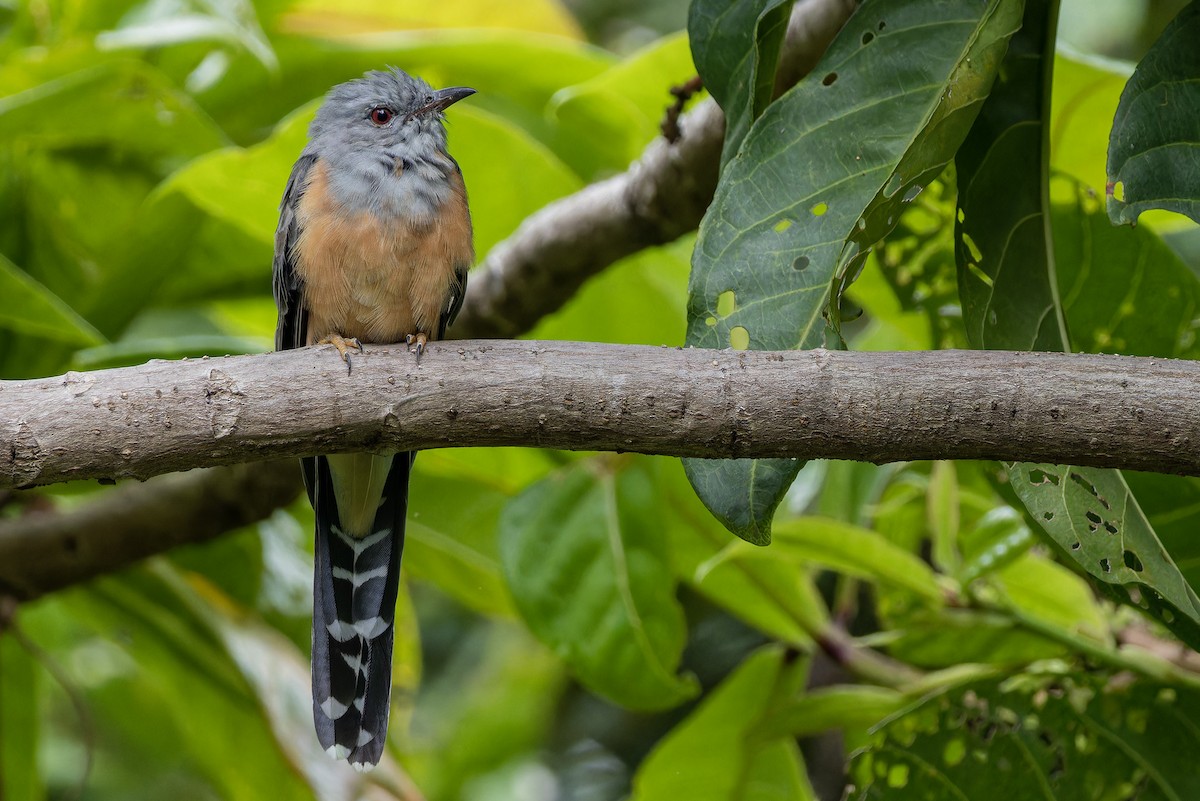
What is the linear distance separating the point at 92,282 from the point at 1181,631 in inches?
116

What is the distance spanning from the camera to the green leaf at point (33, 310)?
2.72 metres

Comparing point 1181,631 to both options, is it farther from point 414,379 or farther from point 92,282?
point 92,282

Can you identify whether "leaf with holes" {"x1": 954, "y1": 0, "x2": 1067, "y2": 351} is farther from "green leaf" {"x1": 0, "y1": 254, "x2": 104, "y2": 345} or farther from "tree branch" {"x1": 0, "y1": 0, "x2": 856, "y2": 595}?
"green leaf" {"x1": 0, "y1": 254, "x2": 104, "y2": 345}

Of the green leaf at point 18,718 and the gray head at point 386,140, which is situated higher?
the gray head at point 386,140

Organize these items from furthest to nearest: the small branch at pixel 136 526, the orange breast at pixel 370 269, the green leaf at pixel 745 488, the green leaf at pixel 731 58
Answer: the small branch at pixel 136 526 → the orange breast at pixel 370 269 → the green leaf at pixel 731 58 → the green leaf at pixel 745 488

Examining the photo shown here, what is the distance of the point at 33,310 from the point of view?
2773 mm

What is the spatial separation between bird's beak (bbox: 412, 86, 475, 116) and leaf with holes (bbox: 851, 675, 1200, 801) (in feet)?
6.31

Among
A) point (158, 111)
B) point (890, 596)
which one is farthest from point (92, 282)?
point (890, 596)

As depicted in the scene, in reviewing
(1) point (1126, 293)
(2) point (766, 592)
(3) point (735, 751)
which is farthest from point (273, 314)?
(1) point (1126, 293)

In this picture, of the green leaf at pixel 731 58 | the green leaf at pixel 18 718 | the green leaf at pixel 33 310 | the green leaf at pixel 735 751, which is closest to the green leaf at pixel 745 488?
the green leaf at pixel 731 58

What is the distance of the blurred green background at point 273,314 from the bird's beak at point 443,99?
0.04m

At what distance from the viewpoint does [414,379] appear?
1.74 meters

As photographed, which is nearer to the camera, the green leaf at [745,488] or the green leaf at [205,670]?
the green leaf at [745,488]

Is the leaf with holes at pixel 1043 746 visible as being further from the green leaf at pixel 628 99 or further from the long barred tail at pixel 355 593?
the green leaf at pixel 628 99
